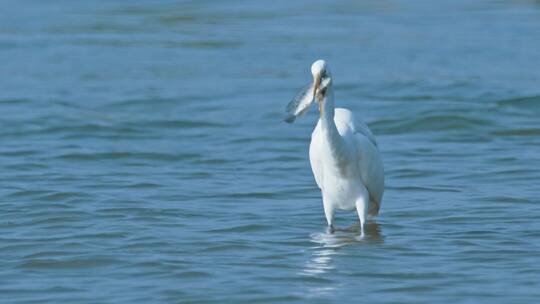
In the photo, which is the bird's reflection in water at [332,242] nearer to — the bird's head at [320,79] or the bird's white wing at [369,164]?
the bird's white wing at [369,164]

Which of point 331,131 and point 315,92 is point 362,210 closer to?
point 331,131

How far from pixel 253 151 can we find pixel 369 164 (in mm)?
3186

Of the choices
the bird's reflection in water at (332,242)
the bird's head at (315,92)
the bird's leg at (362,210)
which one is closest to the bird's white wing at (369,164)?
the bird's leg at (362,210)

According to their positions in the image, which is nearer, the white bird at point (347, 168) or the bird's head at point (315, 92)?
the bird's head at point (315, 92)

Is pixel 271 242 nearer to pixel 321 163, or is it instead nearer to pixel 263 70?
pixel 321 163

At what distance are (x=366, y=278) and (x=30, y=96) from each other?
780cm

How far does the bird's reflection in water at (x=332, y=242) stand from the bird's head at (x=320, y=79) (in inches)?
39.2

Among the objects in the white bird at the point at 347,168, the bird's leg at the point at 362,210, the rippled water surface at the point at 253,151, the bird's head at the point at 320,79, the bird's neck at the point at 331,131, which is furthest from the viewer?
the bird's leg at the point at 362,210

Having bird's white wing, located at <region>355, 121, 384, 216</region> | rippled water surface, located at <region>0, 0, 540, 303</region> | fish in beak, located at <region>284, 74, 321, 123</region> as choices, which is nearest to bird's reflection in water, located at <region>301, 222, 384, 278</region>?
rippled water surface, located at <region>0, 0, 540, 303</region>

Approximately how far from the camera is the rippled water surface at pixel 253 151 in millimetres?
8141

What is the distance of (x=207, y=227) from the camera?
9430 mm

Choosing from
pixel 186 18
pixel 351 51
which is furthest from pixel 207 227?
pixel 186 18

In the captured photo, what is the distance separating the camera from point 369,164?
931 centimetres

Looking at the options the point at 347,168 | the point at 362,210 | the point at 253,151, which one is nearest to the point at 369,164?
the point at 347,168
